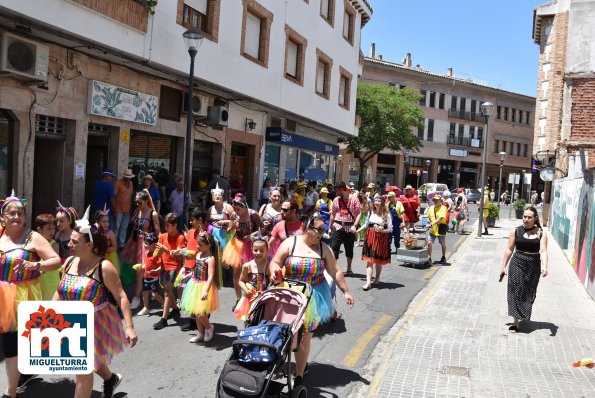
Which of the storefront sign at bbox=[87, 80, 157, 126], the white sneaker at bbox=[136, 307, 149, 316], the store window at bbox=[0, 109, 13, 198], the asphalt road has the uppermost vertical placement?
the storefront sign at bbox=[87, 80, 157, 126]

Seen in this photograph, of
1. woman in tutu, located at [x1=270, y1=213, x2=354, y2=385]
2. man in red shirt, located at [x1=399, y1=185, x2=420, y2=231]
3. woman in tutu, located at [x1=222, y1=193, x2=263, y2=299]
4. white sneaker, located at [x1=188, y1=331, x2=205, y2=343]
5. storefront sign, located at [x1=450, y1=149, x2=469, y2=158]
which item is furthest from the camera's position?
storefront sign, located at [x1=450, y1=149, x2=469, y2=158]

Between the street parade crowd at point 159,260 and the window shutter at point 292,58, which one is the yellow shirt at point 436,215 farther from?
the window shutter at point 292,58

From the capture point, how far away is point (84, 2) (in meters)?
10.4

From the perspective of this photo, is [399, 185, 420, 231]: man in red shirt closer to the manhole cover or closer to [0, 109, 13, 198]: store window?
the manhole cover

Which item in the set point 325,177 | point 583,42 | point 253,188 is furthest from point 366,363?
point 325,177

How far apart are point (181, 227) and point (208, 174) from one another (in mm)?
4767

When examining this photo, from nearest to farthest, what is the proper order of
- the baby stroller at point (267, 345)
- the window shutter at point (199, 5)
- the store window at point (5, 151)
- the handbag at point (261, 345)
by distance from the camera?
the baby stroller at point (267, 345), the handbag at point (261, 345), the store window at point (5, 151), the window shutter at point (199, 5)

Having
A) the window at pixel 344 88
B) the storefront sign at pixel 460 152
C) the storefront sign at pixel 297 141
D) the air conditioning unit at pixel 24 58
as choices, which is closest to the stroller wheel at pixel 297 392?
the air conditioning unit at pixel 24 58

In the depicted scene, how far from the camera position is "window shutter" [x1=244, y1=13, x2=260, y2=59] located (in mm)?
16750

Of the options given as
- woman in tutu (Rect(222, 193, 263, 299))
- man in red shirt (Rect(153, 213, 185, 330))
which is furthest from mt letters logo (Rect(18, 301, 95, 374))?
woman in tutu (Rect(222, 193, 263, 299))

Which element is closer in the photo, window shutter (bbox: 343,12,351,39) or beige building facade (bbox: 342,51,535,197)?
window shutter (bbox: 343,12,351,39)

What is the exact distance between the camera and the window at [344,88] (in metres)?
25.6

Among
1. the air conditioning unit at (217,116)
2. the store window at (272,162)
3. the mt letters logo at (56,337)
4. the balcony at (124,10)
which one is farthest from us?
the store window at (272,162)

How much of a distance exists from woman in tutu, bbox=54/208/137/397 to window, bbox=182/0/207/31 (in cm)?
1049
